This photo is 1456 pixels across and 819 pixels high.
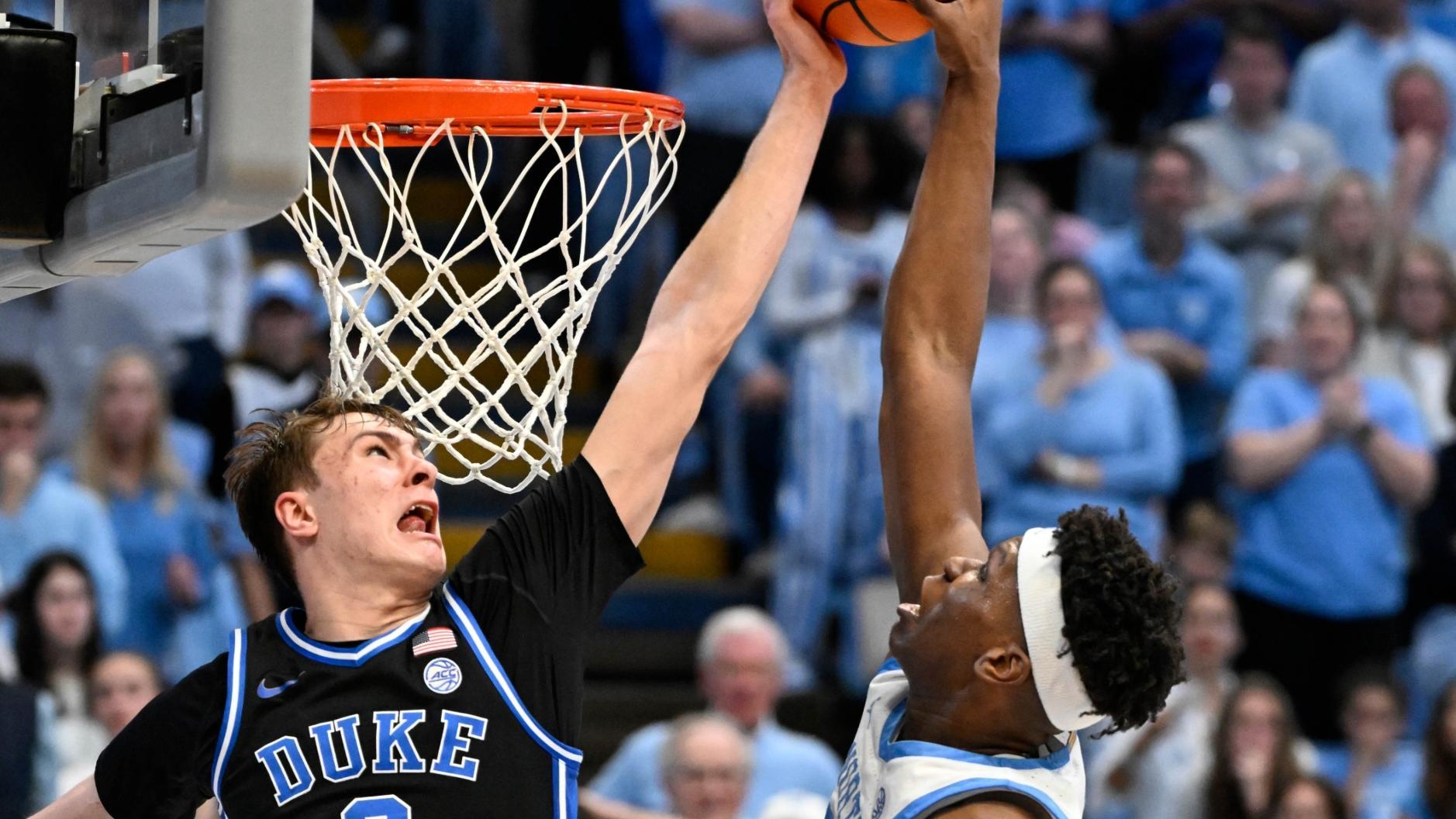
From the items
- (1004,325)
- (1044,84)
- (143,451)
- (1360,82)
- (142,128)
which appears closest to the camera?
(142,128)

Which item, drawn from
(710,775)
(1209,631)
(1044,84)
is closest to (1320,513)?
(1209,631)

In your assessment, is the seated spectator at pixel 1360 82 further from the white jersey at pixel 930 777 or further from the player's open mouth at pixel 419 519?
the player's open mouth at pixel 419 519

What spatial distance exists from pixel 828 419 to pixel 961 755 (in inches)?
173

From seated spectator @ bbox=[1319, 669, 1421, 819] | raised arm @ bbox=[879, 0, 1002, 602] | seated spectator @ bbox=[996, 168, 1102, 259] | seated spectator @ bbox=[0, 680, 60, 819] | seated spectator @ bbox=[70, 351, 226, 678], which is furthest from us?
seated spectator @ bbox=[996, 168, 1102, 259]

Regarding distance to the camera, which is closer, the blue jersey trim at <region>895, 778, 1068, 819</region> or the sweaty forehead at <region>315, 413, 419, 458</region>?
the blue jersey trim at <region>895, 778, 1068, 819</region>

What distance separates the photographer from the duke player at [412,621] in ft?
9.49

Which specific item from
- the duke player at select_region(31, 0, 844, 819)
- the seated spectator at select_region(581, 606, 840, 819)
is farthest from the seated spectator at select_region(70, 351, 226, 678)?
the duke player at select_region(31, 0, 844, 819)

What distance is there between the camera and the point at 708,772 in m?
5.95

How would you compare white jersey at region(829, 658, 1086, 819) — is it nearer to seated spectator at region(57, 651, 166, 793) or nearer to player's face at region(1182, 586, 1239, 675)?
seated spectator at region(57, 651, 166, 793)

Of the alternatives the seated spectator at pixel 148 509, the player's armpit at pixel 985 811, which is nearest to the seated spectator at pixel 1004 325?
the seated spectator at pixel 148 509

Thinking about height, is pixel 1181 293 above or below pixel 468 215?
below

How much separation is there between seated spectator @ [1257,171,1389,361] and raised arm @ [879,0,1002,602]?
4.66 metres

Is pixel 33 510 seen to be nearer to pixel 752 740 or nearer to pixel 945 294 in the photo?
pixel 752 740

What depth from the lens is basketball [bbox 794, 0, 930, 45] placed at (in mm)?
3357
